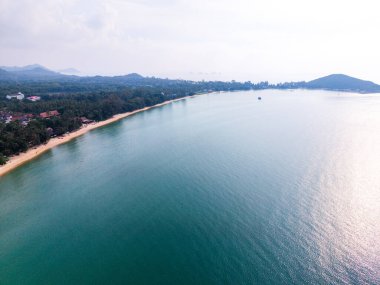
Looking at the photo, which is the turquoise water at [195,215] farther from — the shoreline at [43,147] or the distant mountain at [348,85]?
the distant mountain at [348,85]

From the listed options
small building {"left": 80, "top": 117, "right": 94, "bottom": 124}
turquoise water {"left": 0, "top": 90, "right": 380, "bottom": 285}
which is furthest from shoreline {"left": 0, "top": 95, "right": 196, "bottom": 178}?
turquoise water {"left": 0, "top": 90, "right": 380, "bottom": 285}

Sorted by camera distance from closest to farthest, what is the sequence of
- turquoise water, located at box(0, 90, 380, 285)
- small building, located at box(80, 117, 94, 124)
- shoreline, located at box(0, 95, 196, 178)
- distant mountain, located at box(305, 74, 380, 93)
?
1. turquoise water, located at box(0, 90, 380, 285)
2. shoreline, located at box(0, 95, 196, 178)
3. small building, located at box(80, 117, 94, 124)
4. distant mountain, located at box(305, 74, 380, 93)

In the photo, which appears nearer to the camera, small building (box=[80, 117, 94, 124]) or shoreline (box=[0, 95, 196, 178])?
shoreline (box=[0, 95, 196, 178])

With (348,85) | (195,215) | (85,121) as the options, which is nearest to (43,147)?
(85,121)

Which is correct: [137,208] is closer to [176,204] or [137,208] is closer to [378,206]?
[176,204]

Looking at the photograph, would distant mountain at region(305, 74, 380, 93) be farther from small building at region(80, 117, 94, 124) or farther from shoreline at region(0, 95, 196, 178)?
small building at region(80, 117, 94, 124)

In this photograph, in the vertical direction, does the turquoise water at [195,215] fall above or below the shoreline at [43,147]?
above

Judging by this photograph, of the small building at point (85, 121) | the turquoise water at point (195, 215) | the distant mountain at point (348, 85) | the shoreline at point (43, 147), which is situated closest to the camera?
the turquoise water at point (195, 215)

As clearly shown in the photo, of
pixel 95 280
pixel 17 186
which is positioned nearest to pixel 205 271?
pixel 95 280

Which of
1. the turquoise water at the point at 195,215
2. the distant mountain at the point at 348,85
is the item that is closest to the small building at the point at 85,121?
the turquoise water at the point at 195,215

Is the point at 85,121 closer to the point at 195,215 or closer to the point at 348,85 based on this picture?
the point at 195,215
